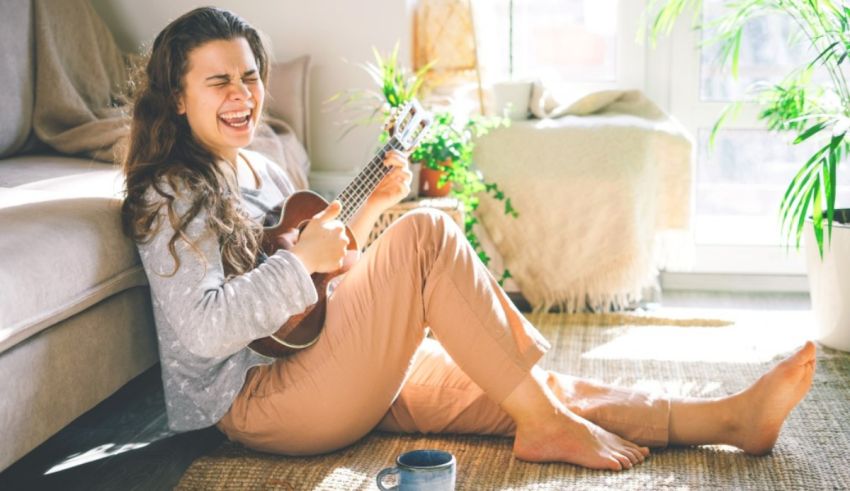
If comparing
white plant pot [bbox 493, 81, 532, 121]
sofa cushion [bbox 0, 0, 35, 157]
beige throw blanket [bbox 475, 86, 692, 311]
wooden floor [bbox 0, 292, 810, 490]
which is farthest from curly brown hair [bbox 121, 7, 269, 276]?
white plant pot [bbox 493, 81, 532, 121]

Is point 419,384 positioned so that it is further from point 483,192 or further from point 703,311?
point 703,311

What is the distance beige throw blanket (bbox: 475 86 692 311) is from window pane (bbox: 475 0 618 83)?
1.40 ft

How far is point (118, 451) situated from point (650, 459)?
100 centimetres

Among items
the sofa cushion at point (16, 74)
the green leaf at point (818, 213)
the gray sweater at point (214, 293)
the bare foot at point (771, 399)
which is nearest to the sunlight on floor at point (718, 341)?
the green leaf at point (818, 213)

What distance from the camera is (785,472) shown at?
1.72m

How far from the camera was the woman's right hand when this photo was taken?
162cm

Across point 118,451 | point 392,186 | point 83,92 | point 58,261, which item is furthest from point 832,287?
point 83,92

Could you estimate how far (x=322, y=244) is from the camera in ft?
5.38

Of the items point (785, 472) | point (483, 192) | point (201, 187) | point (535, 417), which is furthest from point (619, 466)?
point (483, 192)

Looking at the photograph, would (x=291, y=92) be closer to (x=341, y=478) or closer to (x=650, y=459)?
(x=341, y=478)

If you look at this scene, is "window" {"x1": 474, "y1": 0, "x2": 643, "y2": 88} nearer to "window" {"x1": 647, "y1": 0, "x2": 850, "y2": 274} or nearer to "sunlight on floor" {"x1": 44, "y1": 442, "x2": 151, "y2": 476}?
"window" {"x1": 647, "y1": 0, "x2": 850, "y2": 274}

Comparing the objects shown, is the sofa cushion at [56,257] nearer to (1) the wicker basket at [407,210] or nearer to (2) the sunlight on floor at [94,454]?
(2) the sunlight on floor at [94,454]

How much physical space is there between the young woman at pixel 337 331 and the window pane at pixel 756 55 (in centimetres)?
167

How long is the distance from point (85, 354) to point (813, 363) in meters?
1.21
